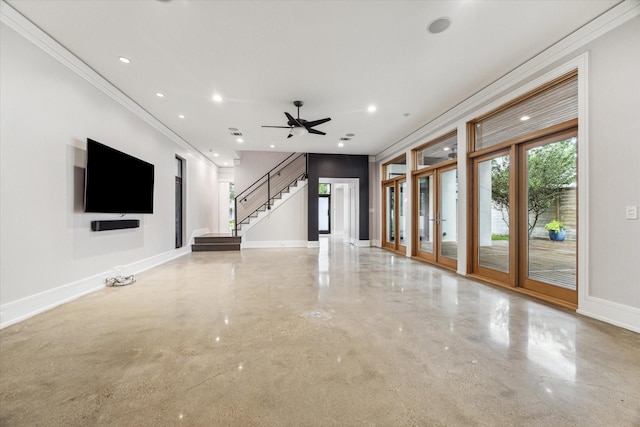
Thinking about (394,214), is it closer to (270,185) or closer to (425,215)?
(425,215)

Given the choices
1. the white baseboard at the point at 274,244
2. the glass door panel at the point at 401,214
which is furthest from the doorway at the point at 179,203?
the glass door panel at the point at 401,214

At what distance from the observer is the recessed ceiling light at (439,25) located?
2.90 metres

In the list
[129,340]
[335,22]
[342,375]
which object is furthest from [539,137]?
[129,340]

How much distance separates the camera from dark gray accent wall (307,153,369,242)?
930 centimetres

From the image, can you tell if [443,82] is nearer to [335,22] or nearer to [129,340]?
[335,22]

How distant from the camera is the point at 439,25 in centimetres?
298

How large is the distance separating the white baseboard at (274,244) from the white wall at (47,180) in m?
4.34

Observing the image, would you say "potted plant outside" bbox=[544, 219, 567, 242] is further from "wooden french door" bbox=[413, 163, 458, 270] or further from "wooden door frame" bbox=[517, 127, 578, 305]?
"wooden french door" bbox=[413, 163, 458, 270]

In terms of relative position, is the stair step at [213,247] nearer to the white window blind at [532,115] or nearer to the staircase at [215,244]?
the staircase at [215,244]

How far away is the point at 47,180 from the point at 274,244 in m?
6.46

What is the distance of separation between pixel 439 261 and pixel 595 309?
321cm

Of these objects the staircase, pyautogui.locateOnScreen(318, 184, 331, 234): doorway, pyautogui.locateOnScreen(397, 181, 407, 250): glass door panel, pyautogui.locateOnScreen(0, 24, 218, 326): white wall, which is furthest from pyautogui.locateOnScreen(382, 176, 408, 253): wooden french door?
pyautogui.locateOnScreen(0, 24, 218, 326): white wall

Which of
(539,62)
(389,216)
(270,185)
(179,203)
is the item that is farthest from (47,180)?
(389,216)

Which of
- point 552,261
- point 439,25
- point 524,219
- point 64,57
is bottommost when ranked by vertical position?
point 552,261
